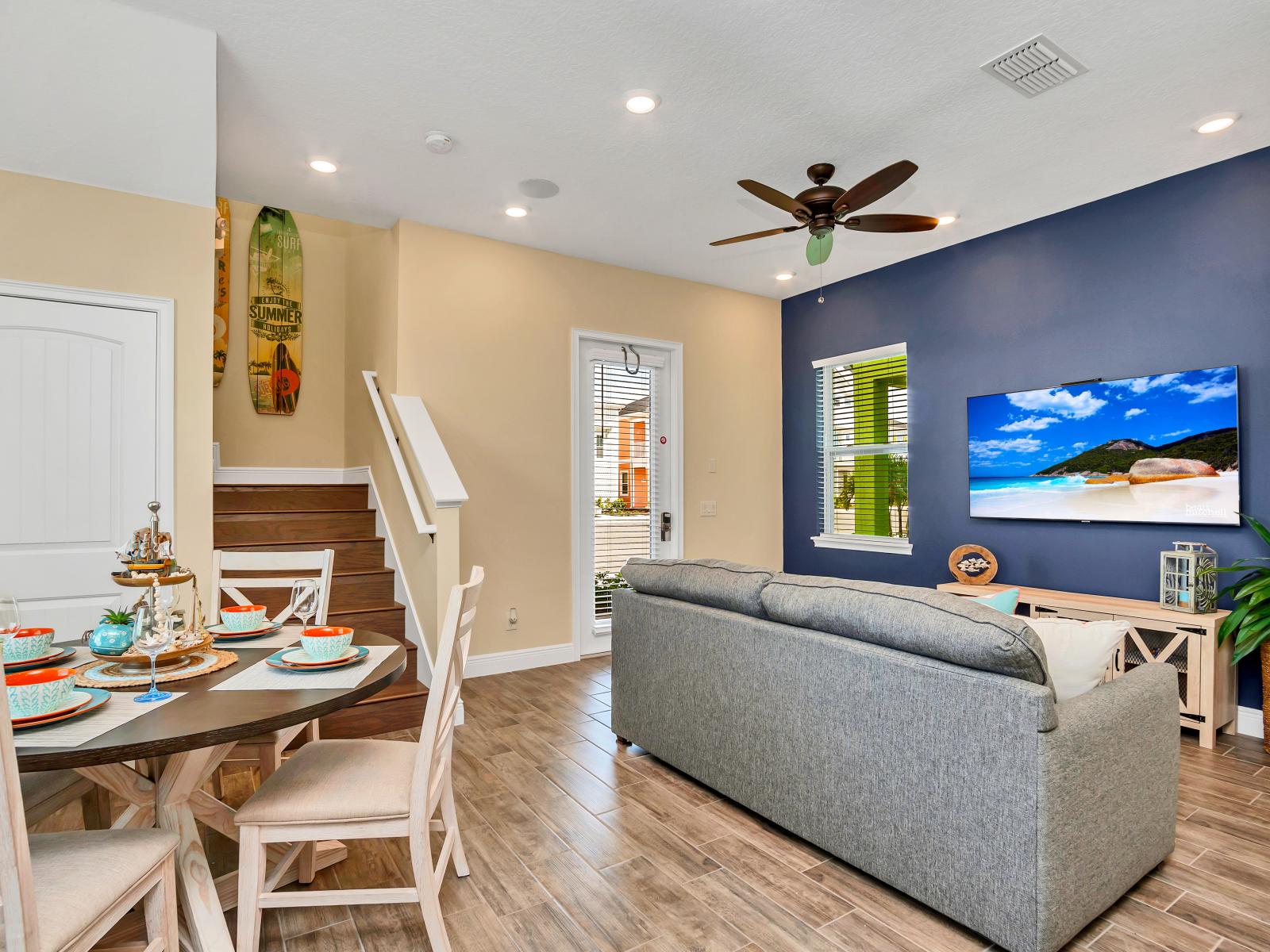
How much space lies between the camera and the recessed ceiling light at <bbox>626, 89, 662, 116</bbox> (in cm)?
288

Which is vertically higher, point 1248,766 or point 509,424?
point 509,424

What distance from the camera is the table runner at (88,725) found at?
50.5 inches

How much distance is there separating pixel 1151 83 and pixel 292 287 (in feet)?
17.0

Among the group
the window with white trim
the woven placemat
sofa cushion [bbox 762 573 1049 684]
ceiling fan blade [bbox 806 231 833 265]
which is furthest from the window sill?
the woven placemat

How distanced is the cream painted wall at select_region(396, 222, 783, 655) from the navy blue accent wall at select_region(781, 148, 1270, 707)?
106cm

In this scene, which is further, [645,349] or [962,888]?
[645,349]

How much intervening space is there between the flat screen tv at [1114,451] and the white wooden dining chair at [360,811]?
144 inches

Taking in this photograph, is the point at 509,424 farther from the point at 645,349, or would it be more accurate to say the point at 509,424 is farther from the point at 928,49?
the point at 928,49

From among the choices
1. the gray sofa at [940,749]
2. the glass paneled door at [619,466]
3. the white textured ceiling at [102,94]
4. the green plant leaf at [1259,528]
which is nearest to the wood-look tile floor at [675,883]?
the gray sofa at [940,749]

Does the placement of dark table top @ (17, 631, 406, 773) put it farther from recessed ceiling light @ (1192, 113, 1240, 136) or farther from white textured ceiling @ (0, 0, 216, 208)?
recessed ceiling light @ (1192, 113, 1240, 136)

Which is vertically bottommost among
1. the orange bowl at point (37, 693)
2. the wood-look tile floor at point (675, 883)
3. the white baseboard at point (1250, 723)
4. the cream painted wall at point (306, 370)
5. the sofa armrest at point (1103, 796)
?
the wood-look tile floor at point (675, 883)

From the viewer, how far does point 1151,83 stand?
2.78 metres

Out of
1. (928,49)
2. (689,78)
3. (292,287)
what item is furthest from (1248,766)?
(292,287)

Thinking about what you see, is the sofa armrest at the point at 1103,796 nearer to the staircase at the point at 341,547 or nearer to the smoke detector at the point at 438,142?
the staircase at the point at 341,547
